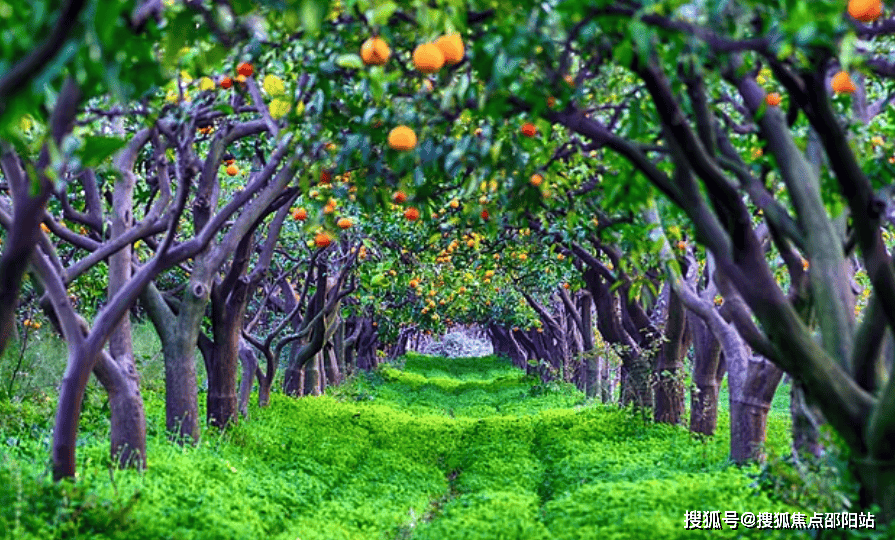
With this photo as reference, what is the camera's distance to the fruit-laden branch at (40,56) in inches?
117

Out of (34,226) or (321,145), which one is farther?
(321,145)

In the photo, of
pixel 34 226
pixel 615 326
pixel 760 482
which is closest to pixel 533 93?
pixel 34 226

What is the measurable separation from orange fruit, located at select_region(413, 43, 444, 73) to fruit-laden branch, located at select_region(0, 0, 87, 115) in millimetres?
1594

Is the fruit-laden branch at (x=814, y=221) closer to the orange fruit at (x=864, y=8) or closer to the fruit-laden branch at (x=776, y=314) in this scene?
the fruit-laden branch at (x=776, y=314)

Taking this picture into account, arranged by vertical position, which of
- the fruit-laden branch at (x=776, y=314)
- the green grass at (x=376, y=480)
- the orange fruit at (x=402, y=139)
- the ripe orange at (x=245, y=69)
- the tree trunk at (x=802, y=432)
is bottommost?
the green grass at (x=376, y=480)

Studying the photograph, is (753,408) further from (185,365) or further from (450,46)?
(450,46)

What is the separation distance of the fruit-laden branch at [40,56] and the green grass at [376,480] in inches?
140

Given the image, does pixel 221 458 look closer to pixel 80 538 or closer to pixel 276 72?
pixel 80 538

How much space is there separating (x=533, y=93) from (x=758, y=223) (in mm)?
5498

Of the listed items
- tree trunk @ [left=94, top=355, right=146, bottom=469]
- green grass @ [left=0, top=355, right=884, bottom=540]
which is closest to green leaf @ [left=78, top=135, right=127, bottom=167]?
green grass @ [left=0, top=355, right=884, bottom=540]

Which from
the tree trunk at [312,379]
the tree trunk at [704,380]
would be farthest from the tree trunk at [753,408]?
the tree trunk at [312,379]

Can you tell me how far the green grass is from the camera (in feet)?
21.9

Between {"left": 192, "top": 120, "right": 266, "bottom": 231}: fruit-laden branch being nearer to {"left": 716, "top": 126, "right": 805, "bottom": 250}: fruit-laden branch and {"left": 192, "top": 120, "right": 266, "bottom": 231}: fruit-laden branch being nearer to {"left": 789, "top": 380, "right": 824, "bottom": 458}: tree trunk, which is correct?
{"left": 716, "top": 126, "right": 805, "bottom": 250}: fruit-laden branch

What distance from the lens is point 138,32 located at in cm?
431
